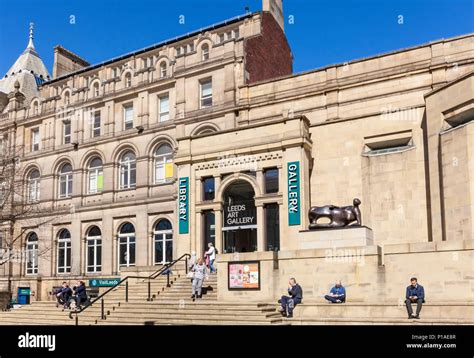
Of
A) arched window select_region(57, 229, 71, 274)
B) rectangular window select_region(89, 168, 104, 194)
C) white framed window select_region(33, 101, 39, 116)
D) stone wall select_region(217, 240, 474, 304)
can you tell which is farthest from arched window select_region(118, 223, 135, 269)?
stone wall select_region(217, 240, 474, 304)

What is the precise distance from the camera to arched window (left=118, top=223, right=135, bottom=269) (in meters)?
35.4

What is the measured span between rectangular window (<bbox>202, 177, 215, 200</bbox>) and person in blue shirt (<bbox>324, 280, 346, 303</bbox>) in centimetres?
1100

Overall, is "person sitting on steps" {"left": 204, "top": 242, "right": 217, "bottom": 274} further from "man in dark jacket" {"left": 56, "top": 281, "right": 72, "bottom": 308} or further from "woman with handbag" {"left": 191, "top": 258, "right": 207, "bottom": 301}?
"man in dark jacket" {"left": 56, "top": 281, "right": 72, "bottom": 308}

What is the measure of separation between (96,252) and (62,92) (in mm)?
12367

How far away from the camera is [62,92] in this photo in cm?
4128

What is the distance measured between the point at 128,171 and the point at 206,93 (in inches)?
293

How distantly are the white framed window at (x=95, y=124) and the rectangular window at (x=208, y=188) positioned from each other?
12.9m

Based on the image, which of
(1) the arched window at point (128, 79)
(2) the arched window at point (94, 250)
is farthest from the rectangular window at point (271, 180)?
(1) the arched window at point (128, 79)

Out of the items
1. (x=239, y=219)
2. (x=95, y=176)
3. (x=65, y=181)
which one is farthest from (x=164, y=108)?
(x=239, y=219)

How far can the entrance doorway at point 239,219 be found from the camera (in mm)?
27891

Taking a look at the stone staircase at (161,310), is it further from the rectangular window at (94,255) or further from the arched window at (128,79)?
the arched window at (128,79)

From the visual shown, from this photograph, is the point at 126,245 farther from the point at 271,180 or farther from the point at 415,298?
the point at 415,298
